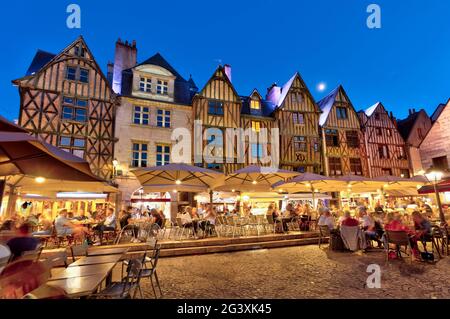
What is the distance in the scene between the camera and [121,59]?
18.0 m

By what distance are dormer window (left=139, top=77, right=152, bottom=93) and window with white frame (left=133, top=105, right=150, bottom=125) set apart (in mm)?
1354

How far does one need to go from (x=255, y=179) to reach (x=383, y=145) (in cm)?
1610

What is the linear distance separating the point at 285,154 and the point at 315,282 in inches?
576

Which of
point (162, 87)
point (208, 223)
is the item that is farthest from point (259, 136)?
point (208, 223)

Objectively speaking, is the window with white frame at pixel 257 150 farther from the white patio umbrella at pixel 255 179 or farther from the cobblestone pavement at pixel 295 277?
the cobblestone pavement at pixel 295 277

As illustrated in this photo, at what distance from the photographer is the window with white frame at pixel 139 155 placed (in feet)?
51.1

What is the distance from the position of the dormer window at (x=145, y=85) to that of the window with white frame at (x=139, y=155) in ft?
12.8

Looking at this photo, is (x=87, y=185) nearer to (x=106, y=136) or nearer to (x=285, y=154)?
(x=106, y=136)

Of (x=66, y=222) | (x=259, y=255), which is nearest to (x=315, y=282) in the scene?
(x=259, y=255)

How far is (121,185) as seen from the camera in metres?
14.6

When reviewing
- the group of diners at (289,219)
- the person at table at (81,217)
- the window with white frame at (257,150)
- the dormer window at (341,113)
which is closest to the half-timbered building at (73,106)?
the person at table at (81,217)
